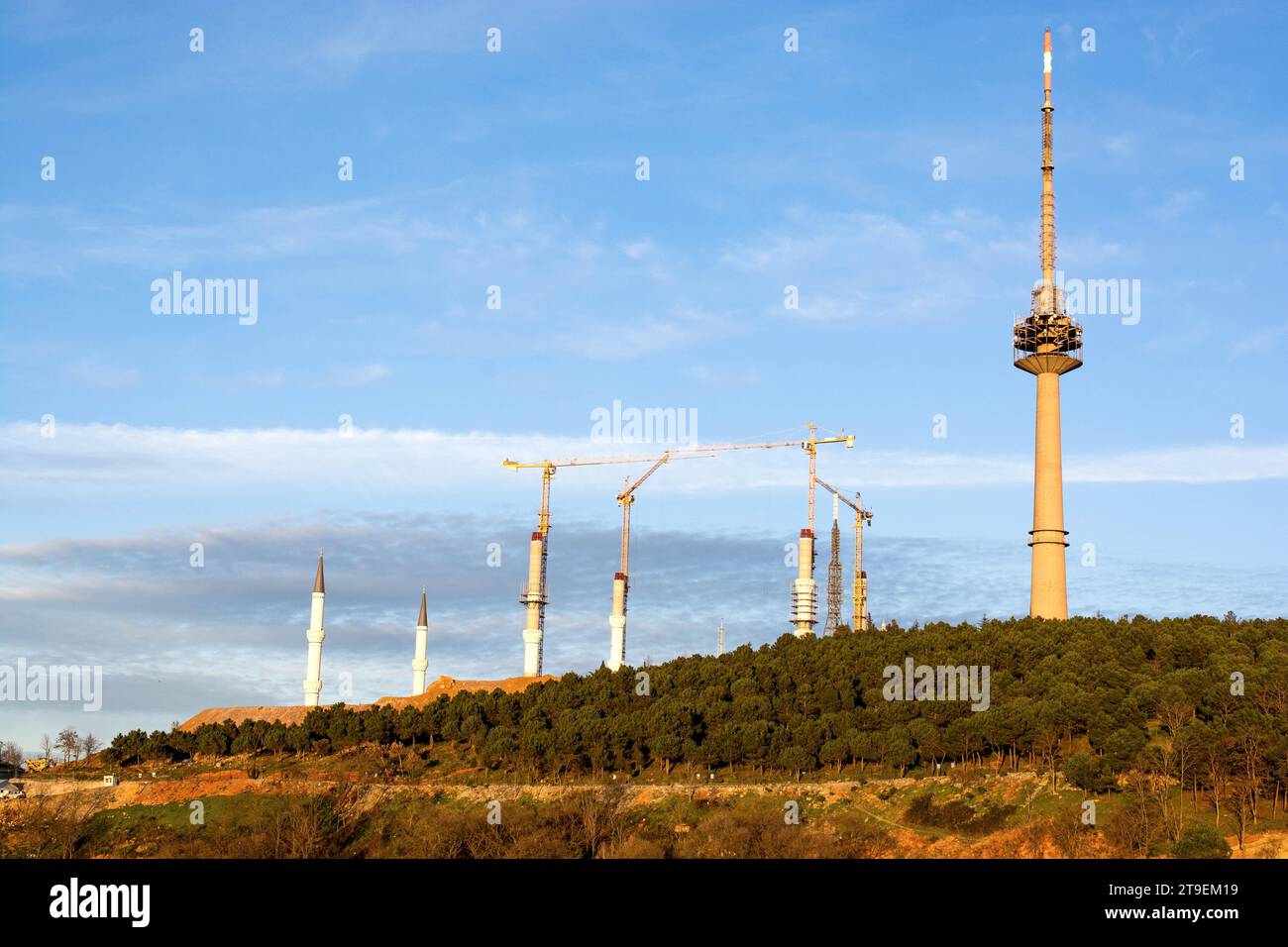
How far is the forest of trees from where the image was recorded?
83188mm

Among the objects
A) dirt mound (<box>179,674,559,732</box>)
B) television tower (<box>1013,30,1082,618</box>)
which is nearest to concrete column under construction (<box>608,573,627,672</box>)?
dirt mound (<box>179,674,559,732</box>)

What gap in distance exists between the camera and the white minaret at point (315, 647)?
15138 centimetres

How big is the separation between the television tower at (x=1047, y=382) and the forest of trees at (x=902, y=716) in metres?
6.51

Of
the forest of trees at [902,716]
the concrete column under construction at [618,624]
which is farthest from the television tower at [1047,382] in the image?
the concrete column under construction at [618,624]

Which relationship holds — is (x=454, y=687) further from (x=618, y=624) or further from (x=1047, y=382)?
(x=1047, y=382)

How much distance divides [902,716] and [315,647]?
7817 centimetres

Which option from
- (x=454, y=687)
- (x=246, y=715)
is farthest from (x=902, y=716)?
(x=246, y=715)

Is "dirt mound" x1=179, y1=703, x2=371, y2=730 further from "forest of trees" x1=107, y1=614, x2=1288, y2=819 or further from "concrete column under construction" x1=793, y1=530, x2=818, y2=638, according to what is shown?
"concrete column under construction" x1=793, y1=530, x2=818, y2=638

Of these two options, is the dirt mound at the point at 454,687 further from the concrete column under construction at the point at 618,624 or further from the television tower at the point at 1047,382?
the television tower at the point at 1047,382

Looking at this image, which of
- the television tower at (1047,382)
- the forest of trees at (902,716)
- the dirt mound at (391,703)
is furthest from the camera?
the dirt mound at (391,703)

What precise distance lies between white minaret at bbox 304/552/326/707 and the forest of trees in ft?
70.3

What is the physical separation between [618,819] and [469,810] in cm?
1273
